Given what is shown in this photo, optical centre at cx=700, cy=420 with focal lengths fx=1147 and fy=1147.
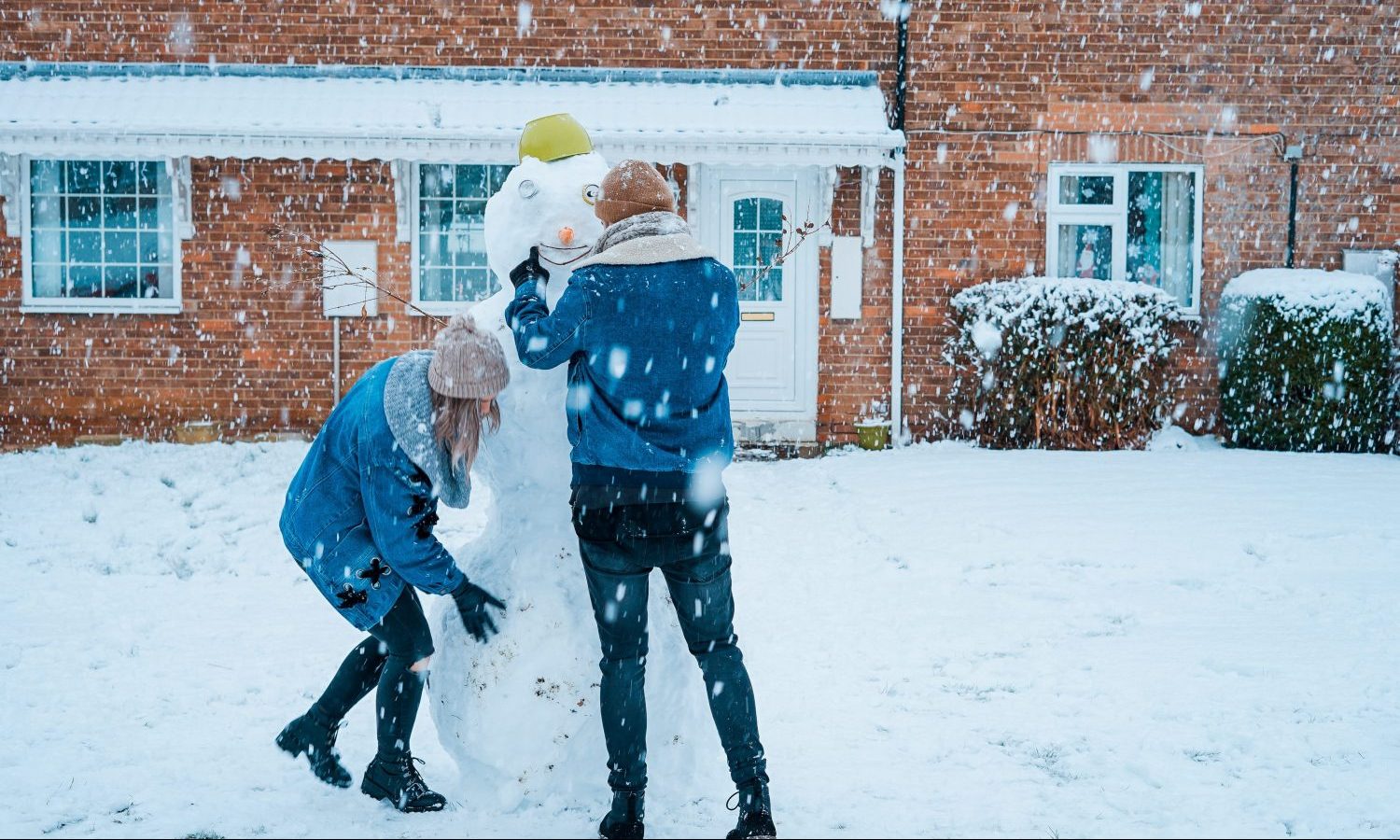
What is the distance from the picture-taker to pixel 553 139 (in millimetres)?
3551

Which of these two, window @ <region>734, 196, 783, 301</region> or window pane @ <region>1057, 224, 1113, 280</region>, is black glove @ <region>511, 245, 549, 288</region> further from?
window pane @ <region>1057, 224, 1113, 280</region>

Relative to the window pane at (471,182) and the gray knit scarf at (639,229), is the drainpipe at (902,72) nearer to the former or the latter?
the window pane at (471,182)

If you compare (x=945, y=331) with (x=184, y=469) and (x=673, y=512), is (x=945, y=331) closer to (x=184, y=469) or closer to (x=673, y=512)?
(x=184, y=469)

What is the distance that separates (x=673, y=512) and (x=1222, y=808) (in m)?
1.85

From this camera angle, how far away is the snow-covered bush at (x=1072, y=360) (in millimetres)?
9453

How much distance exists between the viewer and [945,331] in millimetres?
10312

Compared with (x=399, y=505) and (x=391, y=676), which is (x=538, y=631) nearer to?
(x=391, y=676)

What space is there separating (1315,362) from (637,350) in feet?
27.2

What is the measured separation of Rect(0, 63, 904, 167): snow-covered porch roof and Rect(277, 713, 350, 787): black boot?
6492mm

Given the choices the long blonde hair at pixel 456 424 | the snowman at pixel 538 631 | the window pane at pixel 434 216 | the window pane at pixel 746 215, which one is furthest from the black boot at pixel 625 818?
the window pane at pixel 434 216

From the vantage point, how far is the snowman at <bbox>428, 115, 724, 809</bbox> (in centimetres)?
329

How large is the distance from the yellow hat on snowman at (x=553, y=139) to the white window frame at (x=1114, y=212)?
A: 24.7 feet

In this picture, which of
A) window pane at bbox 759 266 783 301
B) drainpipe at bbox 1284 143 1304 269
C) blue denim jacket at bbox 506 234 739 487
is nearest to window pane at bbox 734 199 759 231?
window pane at bbox 759 266 783 301

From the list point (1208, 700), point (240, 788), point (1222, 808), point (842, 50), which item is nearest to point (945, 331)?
point (842, 50)
